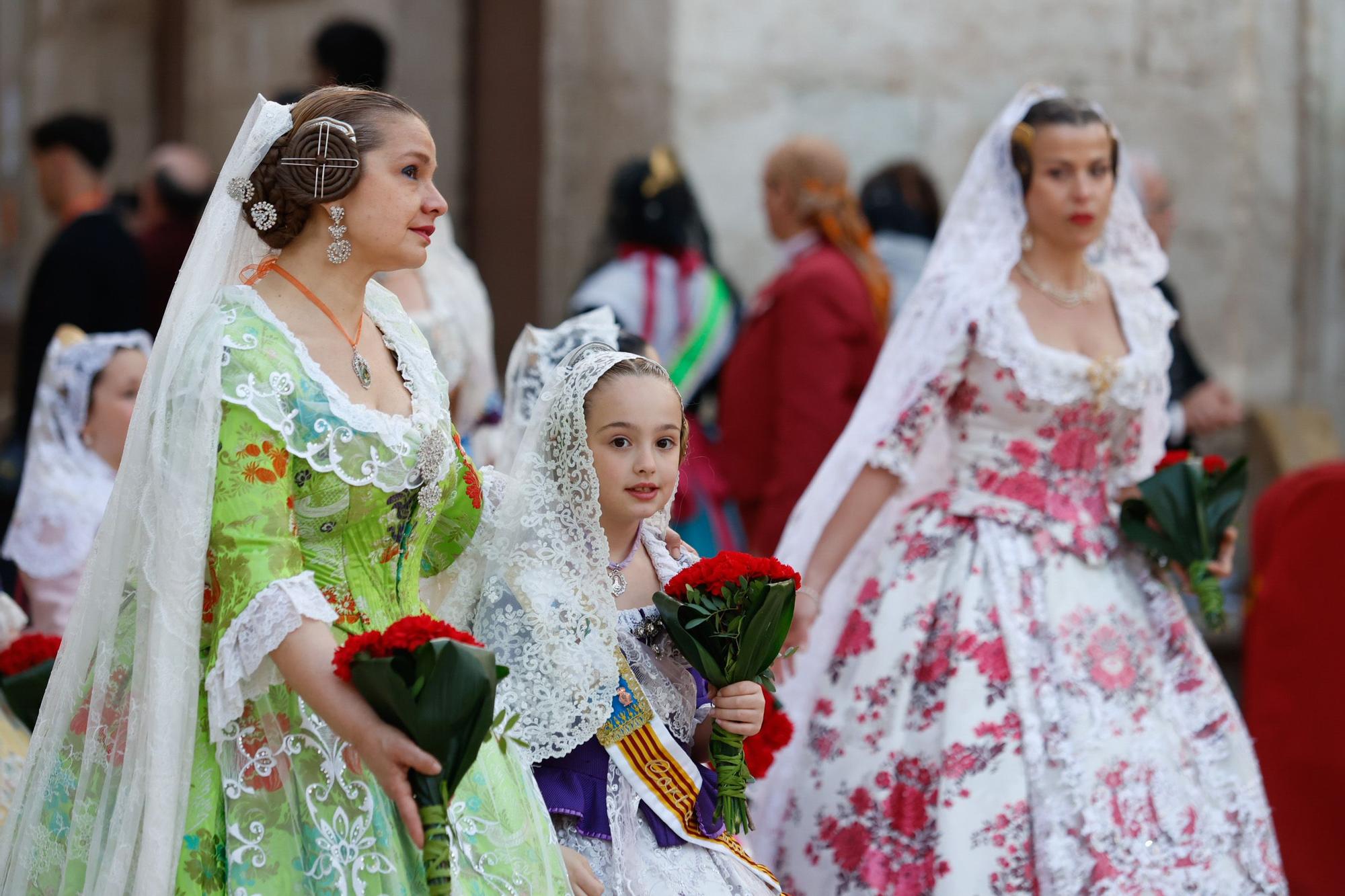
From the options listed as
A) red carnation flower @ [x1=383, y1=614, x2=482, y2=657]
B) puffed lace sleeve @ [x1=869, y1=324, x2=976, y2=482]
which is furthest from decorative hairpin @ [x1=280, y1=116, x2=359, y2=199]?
puffed lace sleeve @ [x1=869, y1=324, x2=976, y2=482]

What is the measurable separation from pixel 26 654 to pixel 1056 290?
2.81 meters

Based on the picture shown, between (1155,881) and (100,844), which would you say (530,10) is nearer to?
(1155,881)

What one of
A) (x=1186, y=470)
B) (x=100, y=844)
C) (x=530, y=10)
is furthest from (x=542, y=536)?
(x=530, y=10)

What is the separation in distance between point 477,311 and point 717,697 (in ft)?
8.36

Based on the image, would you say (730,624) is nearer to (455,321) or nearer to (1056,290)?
(1056,290)

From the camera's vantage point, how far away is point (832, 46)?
26.9 feet

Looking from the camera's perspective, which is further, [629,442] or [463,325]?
[463,325]

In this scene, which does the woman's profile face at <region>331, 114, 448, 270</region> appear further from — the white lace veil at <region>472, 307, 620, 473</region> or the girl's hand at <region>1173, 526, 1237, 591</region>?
the girl's hand at <region>1173, 526, 1237, 591</region>

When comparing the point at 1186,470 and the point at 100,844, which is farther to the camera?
the point at 1186,470

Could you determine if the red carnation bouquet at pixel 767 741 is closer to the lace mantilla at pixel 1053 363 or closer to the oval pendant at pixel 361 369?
the oval pendant at pixel 361 369

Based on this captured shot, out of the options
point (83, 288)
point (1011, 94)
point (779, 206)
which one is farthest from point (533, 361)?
point (1011, 94)

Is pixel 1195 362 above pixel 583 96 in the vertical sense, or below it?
below

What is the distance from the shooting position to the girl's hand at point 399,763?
282 centimetres

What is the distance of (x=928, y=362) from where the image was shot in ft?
15.7
